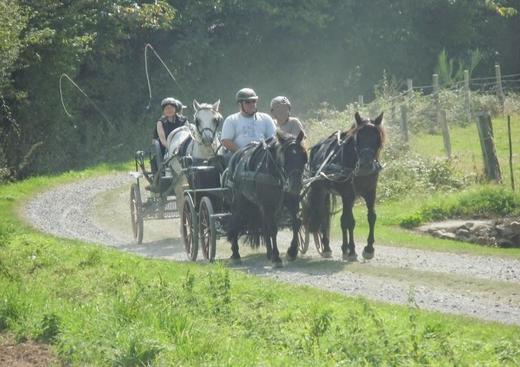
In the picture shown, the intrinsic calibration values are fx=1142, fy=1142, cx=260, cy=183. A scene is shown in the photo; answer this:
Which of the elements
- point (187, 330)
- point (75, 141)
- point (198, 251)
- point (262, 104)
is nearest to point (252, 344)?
point (187, 330)

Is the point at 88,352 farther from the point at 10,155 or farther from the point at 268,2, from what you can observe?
the point at 268,2

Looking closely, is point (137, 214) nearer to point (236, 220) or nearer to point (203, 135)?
point (203, 135)

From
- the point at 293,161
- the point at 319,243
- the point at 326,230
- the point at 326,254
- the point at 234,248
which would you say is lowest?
the point at 326,254

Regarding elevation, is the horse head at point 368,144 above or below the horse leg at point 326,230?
above

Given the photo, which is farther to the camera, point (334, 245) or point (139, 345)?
point (334, 245)

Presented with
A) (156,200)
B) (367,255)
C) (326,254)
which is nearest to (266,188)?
(326,254)

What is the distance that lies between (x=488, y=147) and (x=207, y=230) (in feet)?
27.2

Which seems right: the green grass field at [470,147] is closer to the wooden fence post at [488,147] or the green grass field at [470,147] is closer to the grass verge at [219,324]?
the wooden fence post at [488,147]

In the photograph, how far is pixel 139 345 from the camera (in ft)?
31.8

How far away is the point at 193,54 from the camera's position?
145 feet

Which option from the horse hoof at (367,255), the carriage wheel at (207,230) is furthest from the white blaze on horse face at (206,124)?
the horse hoof at (367,255)

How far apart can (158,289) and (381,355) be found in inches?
145

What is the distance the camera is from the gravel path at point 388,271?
495 inches

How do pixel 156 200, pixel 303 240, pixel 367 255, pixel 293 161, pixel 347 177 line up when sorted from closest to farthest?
pixel 293 161 → pixel 347 177 → pixel 367 255 → pixel 303 240 → pixel 156 200
